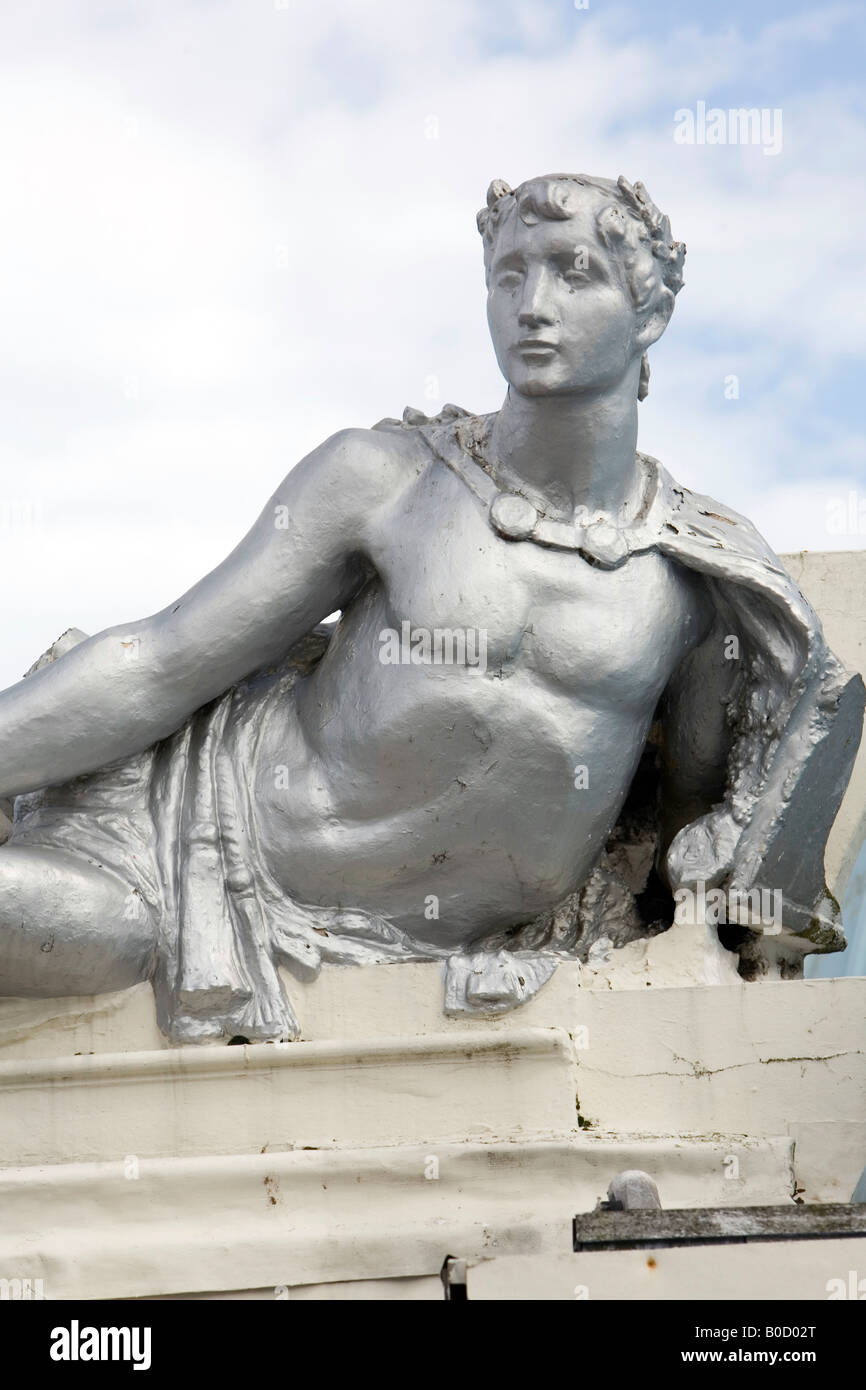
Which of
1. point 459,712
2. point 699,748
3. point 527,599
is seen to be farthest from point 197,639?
point 699,748

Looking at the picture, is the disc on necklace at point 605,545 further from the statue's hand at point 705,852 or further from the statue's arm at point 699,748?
the statue's hand at point 705,852

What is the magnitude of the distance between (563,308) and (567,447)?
34 centimetres

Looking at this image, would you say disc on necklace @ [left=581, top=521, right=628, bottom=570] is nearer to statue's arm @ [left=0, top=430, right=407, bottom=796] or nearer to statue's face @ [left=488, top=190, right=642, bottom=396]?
statue's face @ [left=488, top=190, right=642, bottom=396]

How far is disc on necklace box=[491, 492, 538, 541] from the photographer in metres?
5.44

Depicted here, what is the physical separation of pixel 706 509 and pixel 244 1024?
1.77 meters

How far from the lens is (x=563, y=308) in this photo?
5391 millimetres

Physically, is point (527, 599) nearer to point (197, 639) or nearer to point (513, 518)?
point (513, 518)

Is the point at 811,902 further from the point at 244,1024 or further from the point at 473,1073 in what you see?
the point at 244,1024

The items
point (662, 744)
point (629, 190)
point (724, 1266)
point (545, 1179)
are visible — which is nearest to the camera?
point (724, 1266)

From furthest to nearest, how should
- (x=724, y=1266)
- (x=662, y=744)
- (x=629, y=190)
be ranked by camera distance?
(x=662, y=744) < (x=629, y=190) < (x=724, y=1266)

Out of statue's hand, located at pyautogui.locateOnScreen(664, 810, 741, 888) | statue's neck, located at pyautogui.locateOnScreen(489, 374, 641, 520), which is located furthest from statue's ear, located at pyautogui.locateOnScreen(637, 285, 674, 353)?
statue's hand, located at pyautogui.locateOnScreen(664, 810, 741, 888)

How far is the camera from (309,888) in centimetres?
561

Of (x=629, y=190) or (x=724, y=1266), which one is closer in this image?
(x=724, y=1266)
